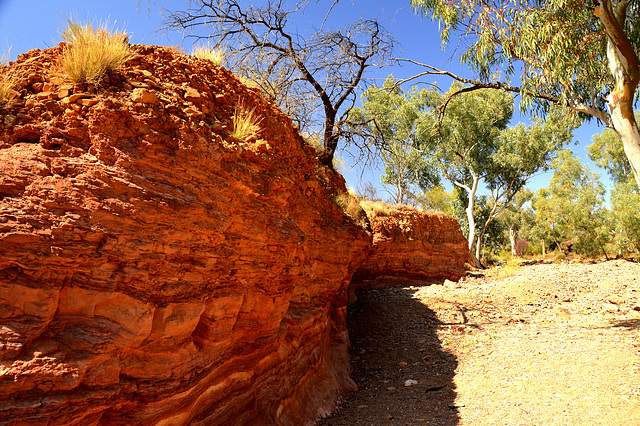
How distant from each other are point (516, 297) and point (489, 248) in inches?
867

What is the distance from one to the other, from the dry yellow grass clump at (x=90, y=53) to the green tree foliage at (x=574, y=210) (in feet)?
78.4

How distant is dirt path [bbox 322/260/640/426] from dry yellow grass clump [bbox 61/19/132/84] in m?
4.69

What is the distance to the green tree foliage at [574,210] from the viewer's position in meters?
Answer: 21.8

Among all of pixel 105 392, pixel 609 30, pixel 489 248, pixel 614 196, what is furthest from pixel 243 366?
pixel 489 248

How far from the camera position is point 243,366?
4117 mm

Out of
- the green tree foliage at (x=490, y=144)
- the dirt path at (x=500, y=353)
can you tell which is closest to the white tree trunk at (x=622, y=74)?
the dirt path at (x=500, y=353)

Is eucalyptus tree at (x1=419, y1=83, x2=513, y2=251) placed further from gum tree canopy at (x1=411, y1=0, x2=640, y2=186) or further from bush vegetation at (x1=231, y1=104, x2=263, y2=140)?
bush vegetation at (x1=231, y1=104, x2=263, y2=140)

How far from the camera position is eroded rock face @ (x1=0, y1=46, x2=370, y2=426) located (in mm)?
2541

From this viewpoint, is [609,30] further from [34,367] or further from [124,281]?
[34,367]

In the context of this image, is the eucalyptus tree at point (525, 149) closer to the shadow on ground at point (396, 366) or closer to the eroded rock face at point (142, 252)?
the shadow on ground at point (396, 366)

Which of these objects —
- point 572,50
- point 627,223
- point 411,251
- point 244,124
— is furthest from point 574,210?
point 244,124

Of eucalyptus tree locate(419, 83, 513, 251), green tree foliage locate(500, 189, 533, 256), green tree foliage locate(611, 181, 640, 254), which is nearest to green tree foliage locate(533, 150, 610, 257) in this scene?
green tree foliage locate(611, 181, 640, 254)

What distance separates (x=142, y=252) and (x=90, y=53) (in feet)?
5.55

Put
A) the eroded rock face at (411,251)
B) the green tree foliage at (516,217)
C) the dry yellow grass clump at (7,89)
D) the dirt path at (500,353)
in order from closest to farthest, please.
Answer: the dry yellow grass clump at (7,89) < the dirt path at (500,353) < the eroded rock face at (411,251) < the green tree foliage at (516,217)
